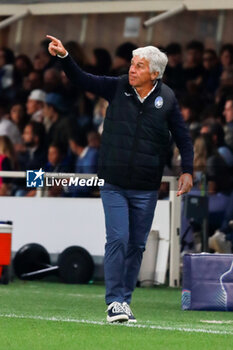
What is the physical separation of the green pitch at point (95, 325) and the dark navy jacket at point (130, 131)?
3.62 ft

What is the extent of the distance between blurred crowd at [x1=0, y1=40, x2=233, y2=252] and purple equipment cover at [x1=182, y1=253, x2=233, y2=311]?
4240 mm

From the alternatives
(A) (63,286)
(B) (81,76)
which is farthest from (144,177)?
(A) (63,286)

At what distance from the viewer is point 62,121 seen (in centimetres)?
1956

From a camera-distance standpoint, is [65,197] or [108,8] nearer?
[65,197]

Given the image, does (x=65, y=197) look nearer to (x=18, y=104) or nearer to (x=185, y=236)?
(x=185, y=236)

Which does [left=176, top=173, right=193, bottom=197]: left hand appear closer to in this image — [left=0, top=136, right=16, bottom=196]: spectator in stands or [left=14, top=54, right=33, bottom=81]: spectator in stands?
[left=0, top=136, right=16, bottom=196]: spectator in stands

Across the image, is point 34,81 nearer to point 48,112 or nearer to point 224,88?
point 48,112

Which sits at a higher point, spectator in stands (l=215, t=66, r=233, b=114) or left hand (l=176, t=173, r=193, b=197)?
spectator in stands (l=215, t=66, r=233, b=114)

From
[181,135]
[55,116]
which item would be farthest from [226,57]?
[181,135]

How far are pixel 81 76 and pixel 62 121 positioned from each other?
390 inches

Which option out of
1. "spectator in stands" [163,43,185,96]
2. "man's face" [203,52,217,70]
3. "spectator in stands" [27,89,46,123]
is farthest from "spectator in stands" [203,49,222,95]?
"spectator in stands" [27,89,46,123]

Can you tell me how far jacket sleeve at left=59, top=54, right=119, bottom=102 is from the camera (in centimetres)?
959

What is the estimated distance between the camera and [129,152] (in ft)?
31.9

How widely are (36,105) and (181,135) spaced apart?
11.1m
